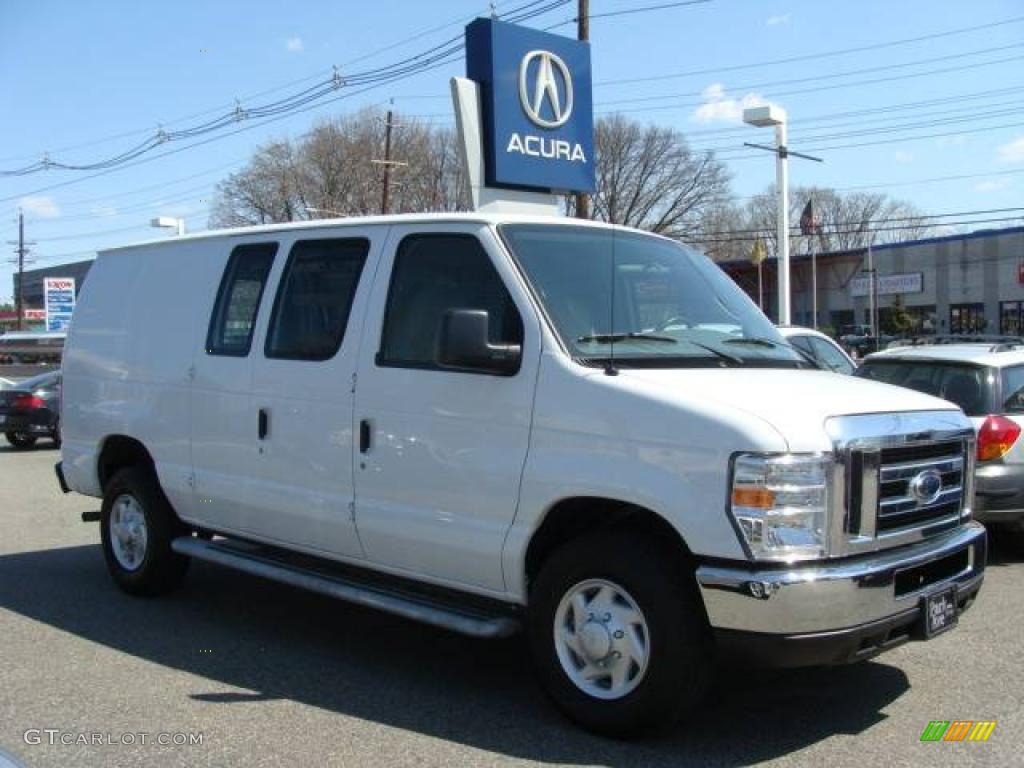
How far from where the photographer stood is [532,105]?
11539mm

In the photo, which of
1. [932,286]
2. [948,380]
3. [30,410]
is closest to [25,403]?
[30,410]

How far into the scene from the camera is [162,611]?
6.31m

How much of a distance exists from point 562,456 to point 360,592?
143 cm

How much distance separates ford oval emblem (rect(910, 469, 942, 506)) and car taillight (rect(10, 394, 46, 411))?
57.0ft

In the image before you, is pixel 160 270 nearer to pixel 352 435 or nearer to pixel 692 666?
pixel 352 435

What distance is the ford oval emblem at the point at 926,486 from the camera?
4.07m

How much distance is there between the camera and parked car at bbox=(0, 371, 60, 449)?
59.2ft

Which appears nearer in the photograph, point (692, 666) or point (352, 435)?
point (692, 666)

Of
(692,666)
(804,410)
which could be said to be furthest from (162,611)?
(804,410)

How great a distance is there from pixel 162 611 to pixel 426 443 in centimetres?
271

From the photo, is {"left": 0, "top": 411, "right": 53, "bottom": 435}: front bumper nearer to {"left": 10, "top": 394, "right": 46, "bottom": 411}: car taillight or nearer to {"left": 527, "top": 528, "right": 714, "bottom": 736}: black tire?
{"left": 10, "top": 394, "right": 46, "bottom": 411}: car taillight

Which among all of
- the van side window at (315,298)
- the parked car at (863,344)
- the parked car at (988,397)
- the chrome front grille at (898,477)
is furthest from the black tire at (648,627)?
the parked car at (863,344)

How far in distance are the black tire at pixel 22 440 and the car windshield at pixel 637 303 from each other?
16.5 metres

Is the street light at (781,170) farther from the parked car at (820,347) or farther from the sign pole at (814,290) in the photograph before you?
the sign pole at (814,290)
